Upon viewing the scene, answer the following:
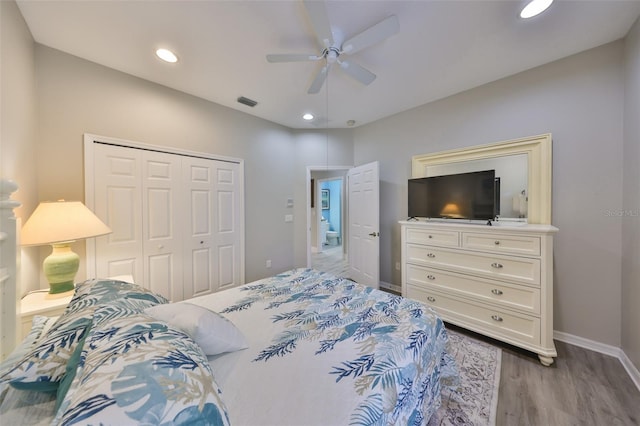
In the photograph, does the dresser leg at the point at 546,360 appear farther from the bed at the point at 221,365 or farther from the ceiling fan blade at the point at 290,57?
the ceiling fan blade at the point at 290,57

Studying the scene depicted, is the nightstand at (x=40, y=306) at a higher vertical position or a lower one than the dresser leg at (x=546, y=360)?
higher

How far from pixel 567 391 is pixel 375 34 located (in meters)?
2.88

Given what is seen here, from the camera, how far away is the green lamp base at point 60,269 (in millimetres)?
1692

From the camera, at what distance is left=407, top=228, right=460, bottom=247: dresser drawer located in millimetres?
2353

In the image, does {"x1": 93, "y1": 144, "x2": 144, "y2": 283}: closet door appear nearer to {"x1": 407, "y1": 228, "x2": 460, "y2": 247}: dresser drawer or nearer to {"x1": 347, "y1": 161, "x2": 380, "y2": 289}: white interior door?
{"x1": 347, "y1": 161, "x2": 380, "y2": 289}: white interior door

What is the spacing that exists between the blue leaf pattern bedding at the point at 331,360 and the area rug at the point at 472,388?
24 centimetres

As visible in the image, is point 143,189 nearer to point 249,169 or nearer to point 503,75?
point 249,169

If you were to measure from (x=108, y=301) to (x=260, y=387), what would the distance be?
793 millimetres

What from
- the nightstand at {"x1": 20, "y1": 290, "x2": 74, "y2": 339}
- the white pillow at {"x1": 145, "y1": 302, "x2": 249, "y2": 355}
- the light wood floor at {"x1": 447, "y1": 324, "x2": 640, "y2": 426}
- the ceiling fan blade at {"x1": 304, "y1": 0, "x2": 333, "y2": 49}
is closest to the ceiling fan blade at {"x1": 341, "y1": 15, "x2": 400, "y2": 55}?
the ceiling fan blade at {"x1": 304, "y1": 0, "x2": 333, "y2": 49}

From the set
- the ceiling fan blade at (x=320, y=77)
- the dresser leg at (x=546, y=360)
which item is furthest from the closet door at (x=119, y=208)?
the dresser leg at (x=546, y=360)

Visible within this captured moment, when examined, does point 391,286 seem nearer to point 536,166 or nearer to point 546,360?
point 546,360

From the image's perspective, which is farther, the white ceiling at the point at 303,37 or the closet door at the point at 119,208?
the closet door at the point at 119,208

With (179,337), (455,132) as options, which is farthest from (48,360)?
(455,132)

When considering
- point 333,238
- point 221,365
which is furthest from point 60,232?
point 333,238
